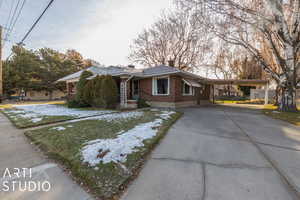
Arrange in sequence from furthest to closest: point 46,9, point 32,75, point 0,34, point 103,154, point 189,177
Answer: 1. point 32,75
2. point 0,34
3. point 46,9
4. point 103,154
5. point 189,177

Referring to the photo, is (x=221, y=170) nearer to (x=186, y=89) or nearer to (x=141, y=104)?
(x=141, y=104)

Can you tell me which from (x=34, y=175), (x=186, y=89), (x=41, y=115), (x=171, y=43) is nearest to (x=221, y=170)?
(x=34, y=175)

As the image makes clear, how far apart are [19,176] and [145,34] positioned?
2037 cm

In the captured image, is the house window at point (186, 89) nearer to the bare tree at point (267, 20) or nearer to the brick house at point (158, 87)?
the brick house at point (158, 87)

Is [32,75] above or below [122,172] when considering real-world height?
above

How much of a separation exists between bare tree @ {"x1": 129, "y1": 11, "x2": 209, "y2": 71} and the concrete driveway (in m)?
16.0

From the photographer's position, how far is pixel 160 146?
3131mm

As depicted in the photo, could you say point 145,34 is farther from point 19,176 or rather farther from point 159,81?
point 19,176

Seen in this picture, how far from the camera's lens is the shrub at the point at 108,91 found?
350 inches

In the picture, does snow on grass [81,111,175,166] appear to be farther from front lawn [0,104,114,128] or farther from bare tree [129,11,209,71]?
bare tree [129,11,209,71]

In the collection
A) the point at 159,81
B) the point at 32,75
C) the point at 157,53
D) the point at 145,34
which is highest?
the point at 145,34

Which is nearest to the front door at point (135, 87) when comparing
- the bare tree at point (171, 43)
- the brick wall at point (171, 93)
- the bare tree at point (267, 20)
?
the brick wall at point (171, 93)

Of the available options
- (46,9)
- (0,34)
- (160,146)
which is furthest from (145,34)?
(160,146)

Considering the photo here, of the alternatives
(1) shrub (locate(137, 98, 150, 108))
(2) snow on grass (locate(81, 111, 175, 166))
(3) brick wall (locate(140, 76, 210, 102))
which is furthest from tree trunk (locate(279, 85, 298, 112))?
(2) snow on grass (locate(81, 111, 175, 166))
